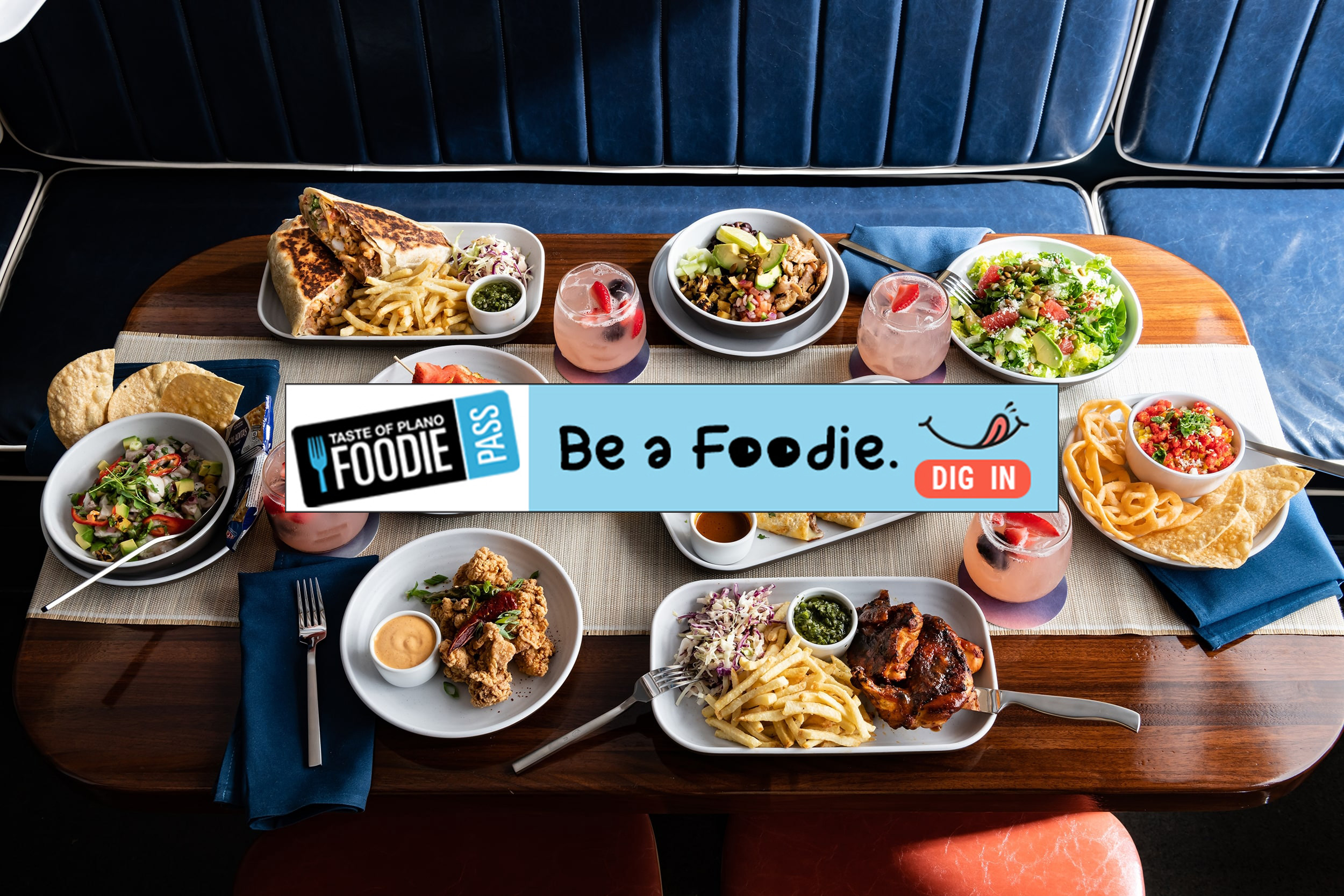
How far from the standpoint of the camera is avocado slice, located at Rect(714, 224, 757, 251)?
7.03 ft

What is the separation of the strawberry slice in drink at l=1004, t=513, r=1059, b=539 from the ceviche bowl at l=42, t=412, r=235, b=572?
1.46 m

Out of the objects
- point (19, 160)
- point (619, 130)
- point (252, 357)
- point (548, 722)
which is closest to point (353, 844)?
point (548, 722)

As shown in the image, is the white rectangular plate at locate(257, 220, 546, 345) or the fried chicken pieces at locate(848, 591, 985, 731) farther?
the white rectangular plate at locate(257, 220, 546, 345)

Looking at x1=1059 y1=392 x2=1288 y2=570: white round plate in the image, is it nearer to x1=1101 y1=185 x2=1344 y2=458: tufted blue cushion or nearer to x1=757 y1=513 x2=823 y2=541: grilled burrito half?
x1=757 y1=513 x2=823 y2=541: grilled burrito half

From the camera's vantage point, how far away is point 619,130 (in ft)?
10.6

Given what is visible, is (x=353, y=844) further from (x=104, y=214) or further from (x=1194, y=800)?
(x=104, y=214)

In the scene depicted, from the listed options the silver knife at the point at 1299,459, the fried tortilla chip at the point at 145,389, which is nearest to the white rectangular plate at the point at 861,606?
the silver knife at the point at 1299,459

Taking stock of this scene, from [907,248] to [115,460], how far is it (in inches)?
71.2

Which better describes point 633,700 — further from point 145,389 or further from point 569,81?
point 569,81

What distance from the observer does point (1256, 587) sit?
1672 mm

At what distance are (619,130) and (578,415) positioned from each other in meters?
1.77

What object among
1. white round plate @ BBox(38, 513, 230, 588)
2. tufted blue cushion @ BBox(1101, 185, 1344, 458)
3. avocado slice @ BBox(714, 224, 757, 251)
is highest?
avocado slice @ BBox(714, 224, 757, 251)

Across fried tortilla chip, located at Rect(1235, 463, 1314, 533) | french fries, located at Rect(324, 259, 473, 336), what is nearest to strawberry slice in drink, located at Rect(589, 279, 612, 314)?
french fries, located at Rect(324, 259, 473, 336)

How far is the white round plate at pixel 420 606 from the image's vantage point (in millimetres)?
1542
